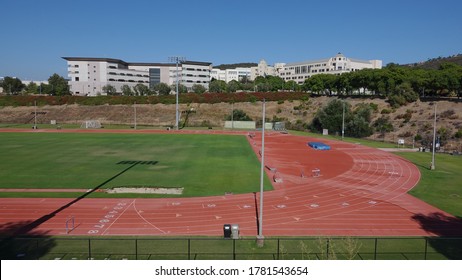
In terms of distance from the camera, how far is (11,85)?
171 m

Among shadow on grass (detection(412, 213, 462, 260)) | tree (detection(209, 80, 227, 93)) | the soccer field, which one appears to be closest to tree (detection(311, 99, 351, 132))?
the soccer field

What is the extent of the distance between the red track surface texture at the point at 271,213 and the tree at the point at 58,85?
13441 cm

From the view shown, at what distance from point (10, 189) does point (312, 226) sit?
83.6 feet

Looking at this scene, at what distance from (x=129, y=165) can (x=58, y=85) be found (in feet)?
425

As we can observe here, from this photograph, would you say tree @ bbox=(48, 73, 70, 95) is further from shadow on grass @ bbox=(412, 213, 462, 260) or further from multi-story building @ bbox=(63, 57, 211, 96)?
shadow on grass @ bbox=(412, 213, 462, 260)

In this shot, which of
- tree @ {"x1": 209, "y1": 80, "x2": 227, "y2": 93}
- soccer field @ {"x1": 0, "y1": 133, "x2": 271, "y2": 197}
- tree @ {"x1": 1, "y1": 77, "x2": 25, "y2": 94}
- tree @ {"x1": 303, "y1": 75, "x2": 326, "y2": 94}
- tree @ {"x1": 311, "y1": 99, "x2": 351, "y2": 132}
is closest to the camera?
soccer field @ {"x1": 0, "y1": 133, "x2": 271, "y2": 197}

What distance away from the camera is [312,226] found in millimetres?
23938

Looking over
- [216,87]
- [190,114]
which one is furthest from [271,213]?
[216,87]

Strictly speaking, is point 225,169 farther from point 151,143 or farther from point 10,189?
point 151,143

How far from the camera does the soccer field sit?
1347 inches

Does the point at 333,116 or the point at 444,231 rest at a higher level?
the point at 333,116

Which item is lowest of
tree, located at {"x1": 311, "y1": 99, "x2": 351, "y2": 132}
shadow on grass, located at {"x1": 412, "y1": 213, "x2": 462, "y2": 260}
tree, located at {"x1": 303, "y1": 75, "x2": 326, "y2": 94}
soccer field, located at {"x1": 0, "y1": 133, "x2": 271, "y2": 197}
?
shadow on grass, located at {"x1": 412, "y1": 213, "x2": 462, "y2": 260}

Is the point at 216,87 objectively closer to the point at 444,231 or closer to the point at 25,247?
the point at 444,231

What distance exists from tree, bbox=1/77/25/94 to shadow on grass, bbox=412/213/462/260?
181872 millimetres
